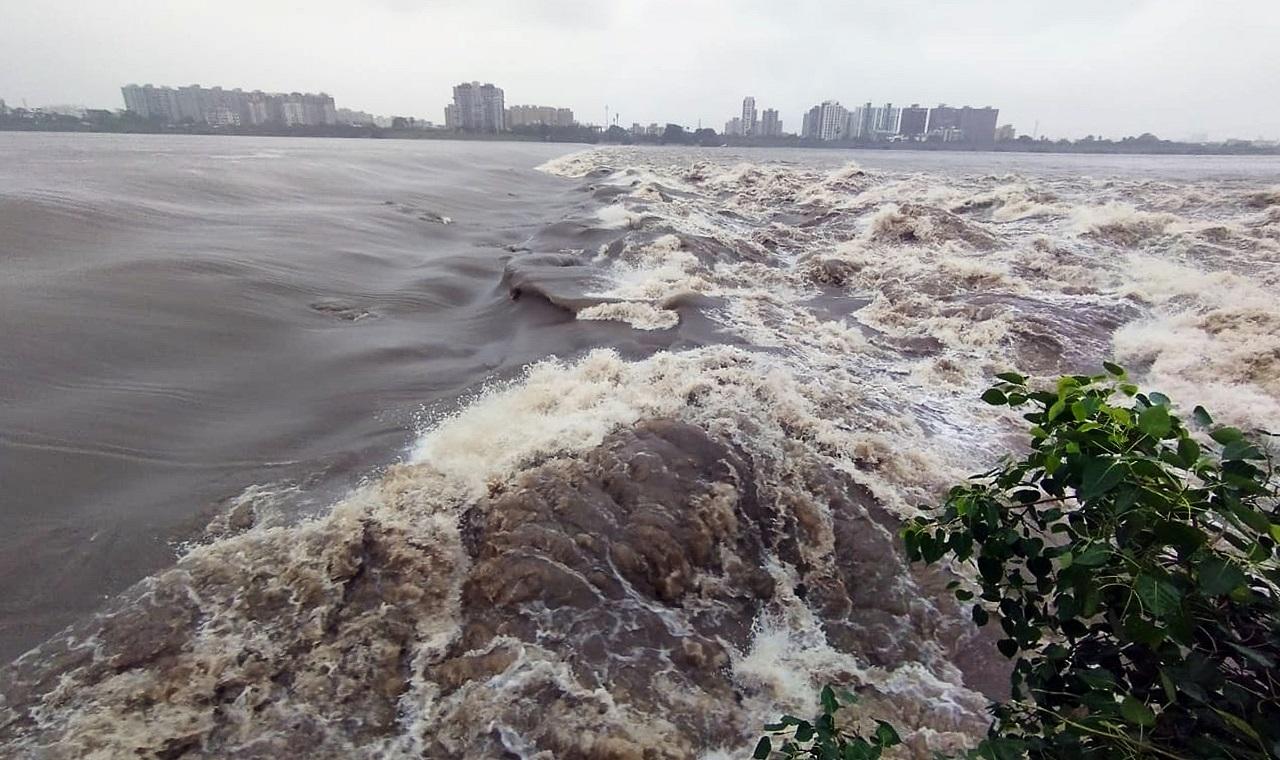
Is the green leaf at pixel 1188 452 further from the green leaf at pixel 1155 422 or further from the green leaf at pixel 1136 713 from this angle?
the green leaf at pixel 1136 713

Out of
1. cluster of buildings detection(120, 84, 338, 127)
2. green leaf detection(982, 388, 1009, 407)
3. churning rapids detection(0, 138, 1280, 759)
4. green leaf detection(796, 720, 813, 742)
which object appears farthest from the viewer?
cluster of buildings detection(120, 84, 338, 127)

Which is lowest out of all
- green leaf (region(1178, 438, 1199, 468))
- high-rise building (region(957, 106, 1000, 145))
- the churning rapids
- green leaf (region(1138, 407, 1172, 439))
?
the churning rapids

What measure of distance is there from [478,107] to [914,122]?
7188cm

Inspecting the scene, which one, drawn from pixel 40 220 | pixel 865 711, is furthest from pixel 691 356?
pixel 40 220

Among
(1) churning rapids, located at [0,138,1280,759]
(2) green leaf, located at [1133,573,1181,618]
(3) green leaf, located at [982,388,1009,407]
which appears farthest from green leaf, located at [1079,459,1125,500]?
(1) churning rapids, located at [0,138,1280,759]

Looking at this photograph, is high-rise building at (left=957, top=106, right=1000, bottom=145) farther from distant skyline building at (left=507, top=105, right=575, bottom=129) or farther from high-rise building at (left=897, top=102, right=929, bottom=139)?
distant skyline building at (left=507, top=105, right=575, bottom=129)

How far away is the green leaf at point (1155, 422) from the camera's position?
1122mm

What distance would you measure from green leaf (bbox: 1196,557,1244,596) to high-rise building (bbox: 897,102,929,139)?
116 m

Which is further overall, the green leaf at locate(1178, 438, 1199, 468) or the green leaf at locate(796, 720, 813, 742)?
the green leaf at locate(796, 720, 813, 742)

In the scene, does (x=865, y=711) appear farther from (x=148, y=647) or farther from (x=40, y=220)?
(x=40, y=220)

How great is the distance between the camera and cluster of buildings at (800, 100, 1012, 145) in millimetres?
97438

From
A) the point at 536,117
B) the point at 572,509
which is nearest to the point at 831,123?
→ the point at 536,117

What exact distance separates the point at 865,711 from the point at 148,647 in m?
3.56

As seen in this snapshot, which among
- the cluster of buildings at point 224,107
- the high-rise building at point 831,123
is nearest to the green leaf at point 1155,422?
the cluster of buildings at point 224,107
